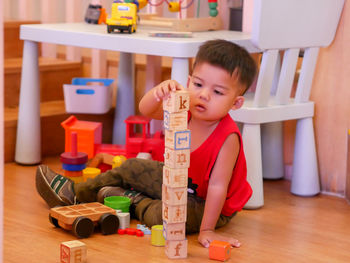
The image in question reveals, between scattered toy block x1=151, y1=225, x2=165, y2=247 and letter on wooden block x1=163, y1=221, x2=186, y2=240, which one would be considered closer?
letter on wooden block x1=163, y1=221, x2=186, y2=240

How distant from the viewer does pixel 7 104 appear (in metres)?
2.38

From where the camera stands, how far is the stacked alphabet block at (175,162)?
1.27m

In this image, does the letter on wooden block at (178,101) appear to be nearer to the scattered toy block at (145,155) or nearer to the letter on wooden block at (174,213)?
the letter on wooden block at (174,213)

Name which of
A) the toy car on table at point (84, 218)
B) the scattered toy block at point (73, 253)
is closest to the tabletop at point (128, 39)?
the toy car on table at point (84, 218)

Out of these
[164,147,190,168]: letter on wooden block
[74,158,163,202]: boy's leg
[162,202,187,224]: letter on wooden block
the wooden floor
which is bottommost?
the wooden floor

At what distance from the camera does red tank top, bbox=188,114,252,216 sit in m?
1.52

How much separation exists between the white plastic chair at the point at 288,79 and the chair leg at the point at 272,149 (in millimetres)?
114

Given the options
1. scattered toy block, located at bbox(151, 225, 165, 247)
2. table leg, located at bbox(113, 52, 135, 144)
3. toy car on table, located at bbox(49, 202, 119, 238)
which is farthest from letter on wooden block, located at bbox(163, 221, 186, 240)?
table leg, located at bbox(113, 52, 135, 144)

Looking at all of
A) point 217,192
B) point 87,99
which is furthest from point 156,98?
point 87,99

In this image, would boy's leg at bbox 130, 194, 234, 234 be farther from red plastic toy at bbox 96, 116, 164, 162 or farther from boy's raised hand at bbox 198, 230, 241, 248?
red plastic toy at bbox 96, 116, 164, 162

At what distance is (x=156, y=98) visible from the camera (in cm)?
137

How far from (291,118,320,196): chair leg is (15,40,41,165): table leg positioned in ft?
2.79

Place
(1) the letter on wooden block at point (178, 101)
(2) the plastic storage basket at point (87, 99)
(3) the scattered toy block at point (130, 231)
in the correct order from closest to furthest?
1. (1) the letter on wooden block at point (178, 101)
2. (3) the scattered toy block at point (130, 231)
3. (2) the plastic storage basket at point (87, 99)

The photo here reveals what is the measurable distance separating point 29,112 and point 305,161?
2.95ft
